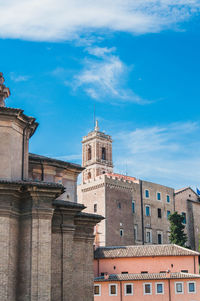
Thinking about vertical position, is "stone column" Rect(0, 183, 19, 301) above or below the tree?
below

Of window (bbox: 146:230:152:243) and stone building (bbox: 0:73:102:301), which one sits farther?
window (bbox: 146:230:152:243)

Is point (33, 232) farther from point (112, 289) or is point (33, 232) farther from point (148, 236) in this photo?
point (148, 236)

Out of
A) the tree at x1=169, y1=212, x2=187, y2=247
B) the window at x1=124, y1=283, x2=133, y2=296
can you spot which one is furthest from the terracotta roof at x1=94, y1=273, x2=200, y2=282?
the tree at x1=169, y1=212, x2=187, y2=247

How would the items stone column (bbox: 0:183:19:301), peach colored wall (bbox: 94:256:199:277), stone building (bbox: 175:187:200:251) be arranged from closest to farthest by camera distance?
stone column (bbox: 0:183:19:301), peach colored wall (bbox: 94:256:199:277), stone building (bbox: 175:187:200:251)

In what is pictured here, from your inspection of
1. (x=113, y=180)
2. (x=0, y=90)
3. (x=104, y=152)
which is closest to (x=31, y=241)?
(x=0, y=90)

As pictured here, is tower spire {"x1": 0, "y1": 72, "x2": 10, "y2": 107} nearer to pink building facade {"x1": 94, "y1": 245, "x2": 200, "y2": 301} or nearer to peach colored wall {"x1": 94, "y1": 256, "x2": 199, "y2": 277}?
pink building facade {"x1": 94, "y1": 245, "x2": 200, "y2": 301}

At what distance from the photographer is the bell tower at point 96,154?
3369 inches

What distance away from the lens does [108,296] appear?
4009 cm

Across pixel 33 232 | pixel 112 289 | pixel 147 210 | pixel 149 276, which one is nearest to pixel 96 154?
pixel 147 210

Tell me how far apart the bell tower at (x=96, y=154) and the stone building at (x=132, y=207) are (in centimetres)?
1704

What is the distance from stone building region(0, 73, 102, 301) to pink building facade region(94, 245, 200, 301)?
20.7 m

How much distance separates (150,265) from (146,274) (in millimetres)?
2355

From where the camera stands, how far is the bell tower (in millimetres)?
85562

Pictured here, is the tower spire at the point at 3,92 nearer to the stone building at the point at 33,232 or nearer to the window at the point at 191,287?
the stone building at the point at 33,232
